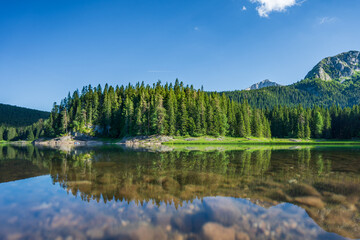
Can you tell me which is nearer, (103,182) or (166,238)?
(166,238)

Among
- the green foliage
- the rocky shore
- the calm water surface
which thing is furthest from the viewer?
the green foliage

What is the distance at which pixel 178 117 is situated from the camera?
289 feet

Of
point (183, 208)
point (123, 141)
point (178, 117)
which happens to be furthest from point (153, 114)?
point (183, 208)

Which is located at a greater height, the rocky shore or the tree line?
the tree line

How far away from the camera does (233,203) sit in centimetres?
888

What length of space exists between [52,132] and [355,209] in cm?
12894

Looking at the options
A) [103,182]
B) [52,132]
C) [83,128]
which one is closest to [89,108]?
[83,128]

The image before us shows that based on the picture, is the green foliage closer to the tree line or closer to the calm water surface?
the tree line

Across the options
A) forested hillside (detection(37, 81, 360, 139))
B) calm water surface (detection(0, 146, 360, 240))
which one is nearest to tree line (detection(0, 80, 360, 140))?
forested hillside (detection(37, 81, 360, 139))

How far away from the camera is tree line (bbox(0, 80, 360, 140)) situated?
8750 centimetres

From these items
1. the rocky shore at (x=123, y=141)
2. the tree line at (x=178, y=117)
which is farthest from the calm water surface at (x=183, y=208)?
the tree line at (x=178, y=117)

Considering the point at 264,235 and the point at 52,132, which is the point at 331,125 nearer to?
the point at 264,235

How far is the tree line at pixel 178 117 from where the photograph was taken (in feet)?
287

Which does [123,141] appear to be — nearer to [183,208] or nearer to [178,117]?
[178,117]
